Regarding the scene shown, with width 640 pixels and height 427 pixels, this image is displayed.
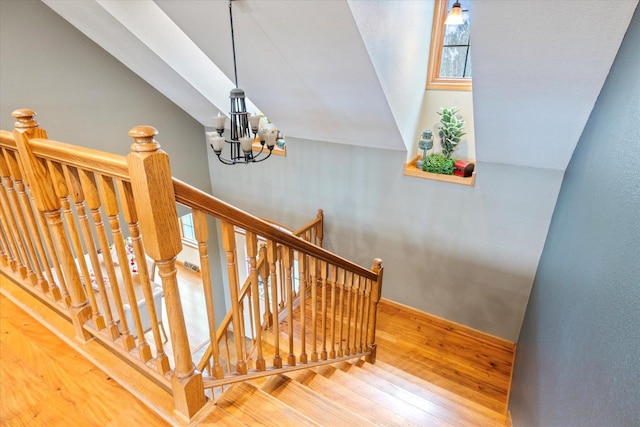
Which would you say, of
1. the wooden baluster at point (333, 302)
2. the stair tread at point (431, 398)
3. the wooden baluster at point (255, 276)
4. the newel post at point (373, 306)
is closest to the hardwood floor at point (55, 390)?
the wooden baluster at point (255, 276)

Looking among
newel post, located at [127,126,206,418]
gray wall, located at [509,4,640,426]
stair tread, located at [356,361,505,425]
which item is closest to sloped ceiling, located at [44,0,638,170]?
gray wall, located at [509,4,640,426]

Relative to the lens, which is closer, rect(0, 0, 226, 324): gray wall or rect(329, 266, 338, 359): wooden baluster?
rect(329, 266, 338, 359): wooden baluster

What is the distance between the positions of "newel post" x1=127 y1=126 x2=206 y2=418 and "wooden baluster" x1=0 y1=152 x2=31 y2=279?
3.23 feet

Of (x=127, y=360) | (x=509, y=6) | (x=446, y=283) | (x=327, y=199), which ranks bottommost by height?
(x=446, y=283)

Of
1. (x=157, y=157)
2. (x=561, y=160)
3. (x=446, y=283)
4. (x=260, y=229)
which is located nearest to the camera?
(x=157, y=157)

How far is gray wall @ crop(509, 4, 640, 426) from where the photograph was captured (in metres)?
1.02

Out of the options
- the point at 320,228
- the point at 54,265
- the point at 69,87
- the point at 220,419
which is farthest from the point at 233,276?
the point at 69,87

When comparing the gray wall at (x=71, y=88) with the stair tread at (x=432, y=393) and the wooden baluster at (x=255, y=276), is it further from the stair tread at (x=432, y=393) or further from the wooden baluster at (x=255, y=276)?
the stair tread at (x=432, y=393)

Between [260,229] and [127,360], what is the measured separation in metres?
0.85

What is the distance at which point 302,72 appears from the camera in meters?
2.94

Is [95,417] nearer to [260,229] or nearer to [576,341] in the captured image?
[260,229]

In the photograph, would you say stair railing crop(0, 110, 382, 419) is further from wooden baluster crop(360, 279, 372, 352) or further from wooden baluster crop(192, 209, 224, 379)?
wooden baluster crop(360, 279, 372, 352)

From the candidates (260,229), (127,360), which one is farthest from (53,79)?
(260,229)

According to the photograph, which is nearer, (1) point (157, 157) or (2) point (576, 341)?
(1) point (157, 157)
